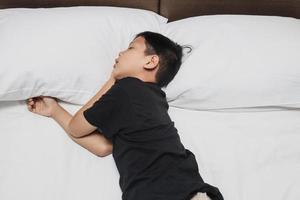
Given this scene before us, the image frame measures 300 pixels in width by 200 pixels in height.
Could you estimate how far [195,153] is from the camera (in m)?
1.16

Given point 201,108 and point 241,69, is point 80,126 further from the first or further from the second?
point 241,69

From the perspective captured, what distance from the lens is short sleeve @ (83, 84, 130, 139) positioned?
107 centimetres

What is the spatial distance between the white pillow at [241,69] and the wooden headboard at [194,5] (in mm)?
185

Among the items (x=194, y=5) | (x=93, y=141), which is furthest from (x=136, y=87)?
(x=194, y=5)

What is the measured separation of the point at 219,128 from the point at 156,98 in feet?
0.85

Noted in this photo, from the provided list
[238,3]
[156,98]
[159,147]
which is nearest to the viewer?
[159,147]

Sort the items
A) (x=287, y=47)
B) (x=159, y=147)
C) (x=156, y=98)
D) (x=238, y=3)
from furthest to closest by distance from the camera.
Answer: (x=238, y=3) → (x=287, y=47) → (x=156, y=98) → (x=159, y=147)

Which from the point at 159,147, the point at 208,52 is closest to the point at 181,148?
the point at 159,147

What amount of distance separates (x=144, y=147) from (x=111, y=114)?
0.14 meters

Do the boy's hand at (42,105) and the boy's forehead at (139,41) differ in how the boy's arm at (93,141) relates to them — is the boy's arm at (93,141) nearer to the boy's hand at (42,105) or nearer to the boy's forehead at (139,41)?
the boy's hand at (42,105)

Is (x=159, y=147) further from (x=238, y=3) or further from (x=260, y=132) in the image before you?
(x=238, y=3)

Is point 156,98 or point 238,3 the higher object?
point 238,3

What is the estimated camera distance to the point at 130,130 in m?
1.06

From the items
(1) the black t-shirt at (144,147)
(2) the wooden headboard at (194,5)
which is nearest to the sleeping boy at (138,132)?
(1) the black t-shirt at (144,147)
